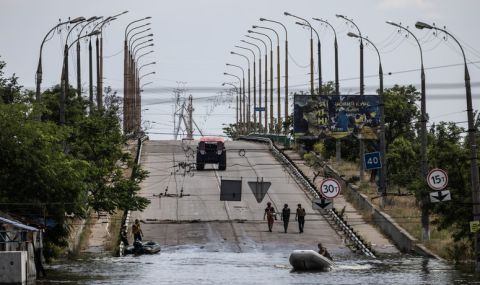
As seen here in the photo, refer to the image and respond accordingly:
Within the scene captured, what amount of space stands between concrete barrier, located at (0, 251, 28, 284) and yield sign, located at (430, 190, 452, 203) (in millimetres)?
20168

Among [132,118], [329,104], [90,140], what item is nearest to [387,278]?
[90,140]

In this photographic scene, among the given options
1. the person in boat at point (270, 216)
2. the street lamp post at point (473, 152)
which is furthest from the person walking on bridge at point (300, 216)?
the street lamp post at point (473, 152)

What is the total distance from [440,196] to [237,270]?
10.0 m

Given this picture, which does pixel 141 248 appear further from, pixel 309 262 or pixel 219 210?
pixel 219 210

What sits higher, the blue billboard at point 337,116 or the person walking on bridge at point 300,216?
the blue billboard at point 337,116

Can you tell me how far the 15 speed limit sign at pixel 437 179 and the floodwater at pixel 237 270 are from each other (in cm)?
367

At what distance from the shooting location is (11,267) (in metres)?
53.8

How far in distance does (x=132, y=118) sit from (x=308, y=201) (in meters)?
74.2

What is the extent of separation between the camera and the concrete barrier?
5366 cm

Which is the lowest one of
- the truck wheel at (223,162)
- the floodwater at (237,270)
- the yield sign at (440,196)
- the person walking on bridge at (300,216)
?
the floodwater at (237,270)

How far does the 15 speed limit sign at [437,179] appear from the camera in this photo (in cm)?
6306

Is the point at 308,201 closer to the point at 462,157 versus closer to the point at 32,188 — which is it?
the point at 462,157

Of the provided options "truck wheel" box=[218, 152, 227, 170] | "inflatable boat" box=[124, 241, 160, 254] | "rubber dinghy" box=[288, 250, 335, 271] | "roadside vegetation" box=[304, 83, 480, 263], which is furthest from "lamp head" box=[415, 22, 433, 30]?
"truck wheel" box=[218, 152, 227, 170]

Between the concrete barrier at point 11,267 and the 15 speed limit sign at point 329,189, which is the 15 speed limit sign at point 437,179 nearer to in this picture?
the 15 speed limit sign at point 329,189
